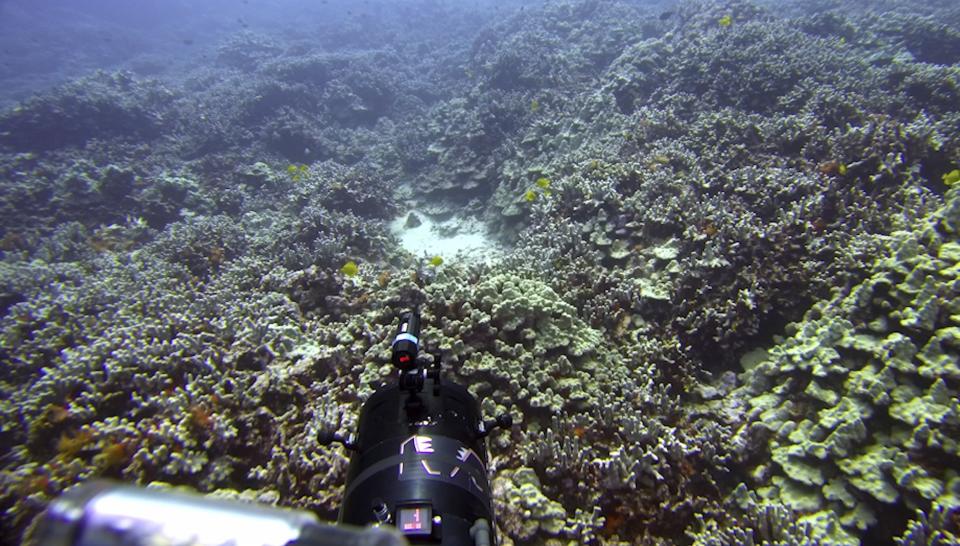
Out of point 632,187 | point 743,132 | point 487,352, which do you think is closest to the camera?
point 487,352

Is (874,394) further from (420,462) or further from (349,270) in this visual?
(349,270)

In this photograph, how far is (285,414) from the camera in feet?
13.1

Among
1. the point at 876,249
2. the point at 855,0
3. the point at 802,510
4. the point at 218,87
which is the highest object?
the point at 855,0

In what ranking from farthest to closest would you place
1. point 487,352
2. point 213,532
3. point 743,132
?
point 743,132, point 487,352, point 213,532

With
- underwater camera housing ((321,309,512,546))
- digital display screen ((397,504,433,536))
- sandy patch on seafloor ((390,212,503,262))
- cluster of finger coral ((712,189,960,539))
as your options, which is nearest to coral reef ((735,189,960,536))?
cluster of finger coral ((712,189,960,539))

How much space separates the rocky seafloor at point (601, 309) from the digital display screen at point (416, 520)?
168 cm

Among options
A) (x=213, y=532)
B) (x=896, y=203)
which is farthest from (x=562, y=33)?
(x=213, y=532)

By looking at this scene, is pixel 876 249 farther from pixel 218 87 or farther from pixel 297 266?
pixel 218 87

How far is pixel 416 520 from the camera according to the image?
171cm

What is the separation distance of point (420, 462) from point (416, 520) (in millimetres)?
309

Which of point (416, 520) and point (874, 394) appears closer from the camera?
point (416, 520)

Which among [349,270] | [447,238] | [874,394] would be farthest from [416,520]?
[447,238]

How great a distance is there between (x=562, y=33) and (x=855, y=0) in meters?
10.6

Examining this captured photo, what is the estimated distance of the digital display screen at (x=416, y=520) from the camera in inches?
66.1
